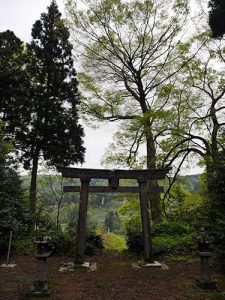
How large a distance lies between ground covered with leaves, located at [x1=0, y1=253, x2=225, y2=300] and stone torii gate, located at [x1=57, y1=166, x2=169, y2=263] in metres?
0.85

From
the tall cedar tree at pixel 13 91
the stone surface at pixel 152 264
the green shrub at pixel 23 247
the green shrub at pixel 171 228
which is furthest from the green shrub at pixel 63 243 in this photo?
the tall cedar tree at pixel 13 91

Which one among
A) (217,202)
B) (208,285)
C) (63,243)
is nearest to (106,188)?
(63,243)

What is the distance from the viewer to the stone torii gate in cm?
971

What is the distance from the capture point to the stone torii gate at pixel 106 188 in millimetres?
9711

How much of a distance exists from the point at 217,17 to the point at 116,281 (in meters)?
7.43

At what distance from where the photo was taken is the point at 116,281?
7.64 metres

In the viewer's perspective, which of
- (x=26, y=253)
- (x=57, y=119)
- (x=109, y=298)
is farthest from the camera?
(x=57, y=119)

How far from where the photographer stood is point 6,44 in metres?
18.8

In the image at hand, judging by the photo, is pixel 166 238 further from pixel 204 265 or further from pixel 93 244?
pixel 204 265

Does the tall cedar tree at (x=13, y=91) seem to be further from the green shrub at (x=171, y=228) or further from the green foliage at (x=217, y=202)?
the green foliage at (x=217, y=202)

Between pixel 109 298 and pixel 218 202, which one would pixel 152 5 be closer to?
pixel 218 202

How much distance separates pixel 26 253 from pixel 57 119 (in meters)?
8.38

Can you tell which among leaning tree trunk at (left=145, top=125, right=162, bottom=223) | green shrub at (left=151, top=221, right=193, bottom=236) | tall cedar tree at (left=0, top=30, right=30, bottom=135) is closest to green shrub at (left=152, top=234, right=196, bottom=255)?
green shrub at (left=151, top=221, right=193, bottom=236)

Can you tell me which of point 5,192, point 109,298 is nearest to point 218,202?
point 109,298
